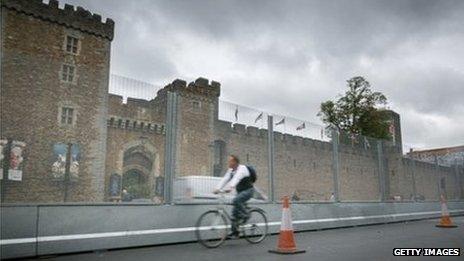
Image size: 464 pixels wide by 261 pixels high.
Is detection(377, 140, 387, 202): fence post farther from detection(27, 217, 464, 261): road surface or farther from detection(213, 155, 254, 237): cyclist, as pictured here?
detection(213, 155, 254, 237): cyclist

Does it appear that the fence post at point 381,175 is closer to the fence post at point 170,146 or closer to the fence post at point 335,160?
the fence post at point 335,160

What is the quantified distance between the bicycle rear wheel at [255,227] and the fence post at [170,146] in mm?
1553

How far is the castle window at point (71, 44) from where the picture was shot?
32.5 metres

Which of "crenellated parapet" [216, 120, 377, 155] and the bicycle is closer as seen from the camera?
the bicycle

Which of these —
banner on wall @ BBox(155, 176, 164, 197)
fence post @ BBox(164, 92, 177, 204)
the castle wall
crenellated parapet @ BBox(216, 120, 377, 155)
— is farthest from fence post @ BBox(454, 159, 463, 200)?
banner on wall @ BBox(155, 176, 164, 197)

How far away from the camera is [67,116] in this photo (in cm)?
2988

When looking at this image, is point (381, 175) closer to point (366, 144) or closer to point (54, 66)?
point (366, 144)

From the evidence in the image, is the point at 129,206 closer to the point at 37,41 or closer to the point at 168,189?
the point at 168,189

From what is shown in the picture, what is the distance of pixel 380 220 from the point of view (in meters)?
14.6

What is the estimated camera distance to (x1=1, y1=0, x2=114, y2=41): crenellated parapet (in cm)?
3071

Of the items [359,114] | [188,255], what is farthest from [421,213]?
[359,114]

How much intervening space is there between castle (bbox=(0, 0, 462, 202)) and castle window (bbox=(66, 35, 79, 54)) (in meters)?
0.08

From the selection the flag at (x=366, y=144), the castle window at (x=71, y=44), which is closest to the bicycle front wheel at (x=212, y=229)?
the flag at (x=366, y=144)

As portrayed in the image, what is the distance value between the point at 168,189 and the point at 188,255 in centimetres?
193
